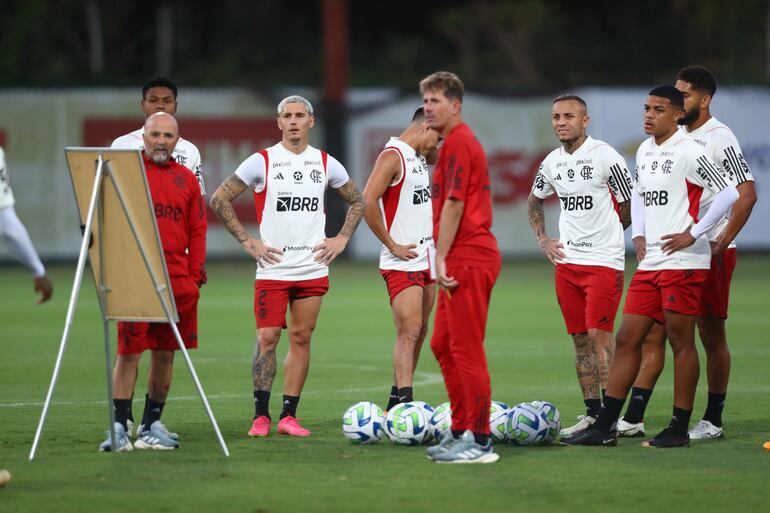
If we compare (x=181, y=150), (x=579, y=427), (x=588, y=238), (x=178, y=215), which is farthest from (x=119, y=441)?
(x=588, y=238)

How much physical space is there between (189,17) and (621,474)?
31.9m

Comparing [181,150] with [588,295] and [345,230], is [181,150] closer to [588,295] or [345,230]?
[345,230]

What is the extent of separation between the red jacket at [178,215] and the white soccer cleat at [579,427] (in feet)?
9.38

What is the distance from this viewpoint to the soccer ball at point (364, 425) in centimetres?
920

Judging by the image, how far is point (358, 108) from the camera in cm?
3144

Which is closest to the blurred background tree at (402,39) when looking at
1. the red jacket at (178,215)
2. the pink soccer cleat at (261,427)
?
the pink soccer cleat at (261,427)

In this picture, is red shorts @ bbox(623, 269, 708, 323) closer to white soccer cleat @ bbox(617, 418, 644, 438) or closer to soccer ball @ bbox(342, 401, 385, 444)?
white soccer cleat @ bbox(617, 418, 644, 438)

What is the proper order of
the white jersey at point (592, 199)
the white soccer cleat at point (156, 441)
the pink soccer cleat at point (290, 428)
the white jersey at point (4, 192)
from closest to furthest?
the white jersey at point (4, 192), the white soccer cleat at point (156, 441), the pink soccer cleat at point (290, 428), the white jersey at point (592, 199)

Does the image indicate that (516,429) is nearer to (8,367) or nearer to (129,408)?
(129,408)

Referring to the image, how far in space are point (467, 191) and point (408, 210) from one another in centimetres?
219

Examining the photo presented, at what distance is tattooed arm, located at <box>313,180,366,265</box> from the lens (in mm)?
10023

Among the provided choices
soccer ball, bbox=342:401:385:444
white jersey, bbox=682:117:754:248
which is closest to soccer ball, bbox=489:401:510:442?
soccer ball, bbox=342:401:385:444

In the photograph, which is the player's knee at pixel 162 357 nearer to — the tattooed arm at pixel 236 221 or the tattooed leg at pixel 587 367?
the tattooed arm at pixel 236 221

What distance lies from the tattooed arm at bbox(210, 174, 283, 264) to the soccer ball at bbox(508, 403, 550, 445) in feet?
7.13
